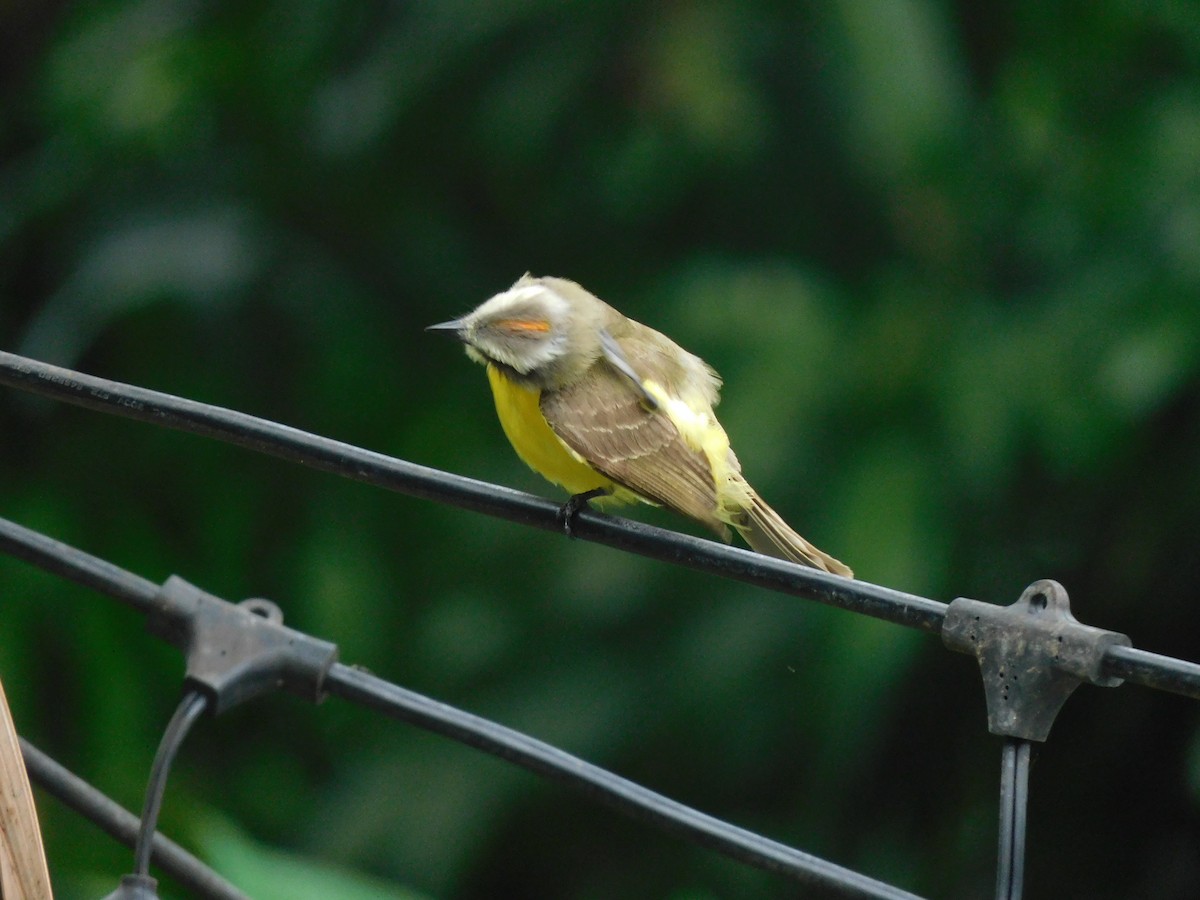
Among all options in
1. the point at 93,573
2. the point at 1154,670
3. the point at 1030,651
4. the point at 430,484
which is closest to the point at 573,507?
the point at 430,484

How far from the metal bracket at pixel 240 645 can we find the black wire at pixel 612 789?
2 centimetres

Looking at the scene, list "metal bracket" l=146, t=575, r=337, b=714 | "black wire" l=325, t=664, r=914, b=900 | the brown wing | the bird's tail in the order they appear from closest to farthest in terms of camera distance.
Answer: "black wire" l=325, t=664, r=914, b=900, "metal bracket" l=146, t=575, r=337, b=714, the brown wing, the bird's tail

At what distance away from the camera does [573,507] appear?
1515mm

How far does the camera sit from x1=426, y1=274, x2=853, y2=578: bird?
1.87m

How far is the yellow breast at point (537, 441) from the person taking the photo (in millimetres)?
1907

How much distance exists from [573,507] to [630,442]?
0.39 metres

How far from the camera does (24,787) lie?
3.30ft

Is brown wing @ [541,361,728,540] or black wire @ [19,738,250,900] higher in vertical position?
brown wing @ [541,361,728,540]

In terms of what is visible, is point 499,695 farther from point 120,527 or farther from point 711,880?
point 120,527

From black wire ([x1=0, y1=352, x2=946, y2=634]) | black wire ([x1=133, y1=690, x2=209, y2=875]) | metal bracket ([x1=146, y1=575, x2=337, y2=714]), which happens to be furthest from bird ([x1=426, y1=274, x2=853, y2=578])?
black wire ([x1=133, y1=690, x2=209, y2=875])

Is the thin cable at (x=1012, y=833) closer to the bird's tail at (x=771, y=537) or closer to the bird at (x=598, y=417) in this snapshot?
the bird at (x=598, y=417)

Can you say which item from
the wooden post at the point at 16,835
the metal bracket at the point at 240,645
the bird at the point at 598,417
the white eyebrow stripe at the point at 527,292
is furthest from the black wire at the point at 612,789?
the white eyebrow stripe at the point at 527,292

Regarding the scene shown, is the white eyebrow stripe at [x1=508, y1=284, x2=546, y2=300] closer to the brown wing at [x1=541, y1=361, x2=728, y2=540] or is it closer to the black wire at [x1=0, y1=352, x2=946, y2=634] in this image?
the brown wing at [x1=541, y1=361, x2=728, y2=540]

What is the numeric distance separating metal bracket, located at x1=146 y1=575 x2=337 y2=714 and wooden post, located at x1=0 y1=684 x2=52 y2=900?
0.23 m
